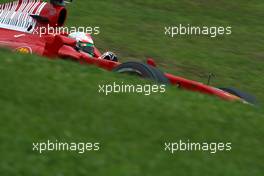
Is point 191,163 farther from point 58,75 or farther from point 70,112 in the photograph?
point 58,75

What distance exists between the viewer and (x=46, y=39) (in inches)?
397

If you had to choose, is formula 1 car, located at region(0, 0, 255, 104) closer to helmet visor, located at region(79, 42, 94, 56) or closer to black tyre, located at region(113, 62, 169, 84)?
black tyre, located at region(113, 62, 169, 84)

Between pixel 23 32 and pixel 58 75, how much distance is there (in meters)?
3.40
